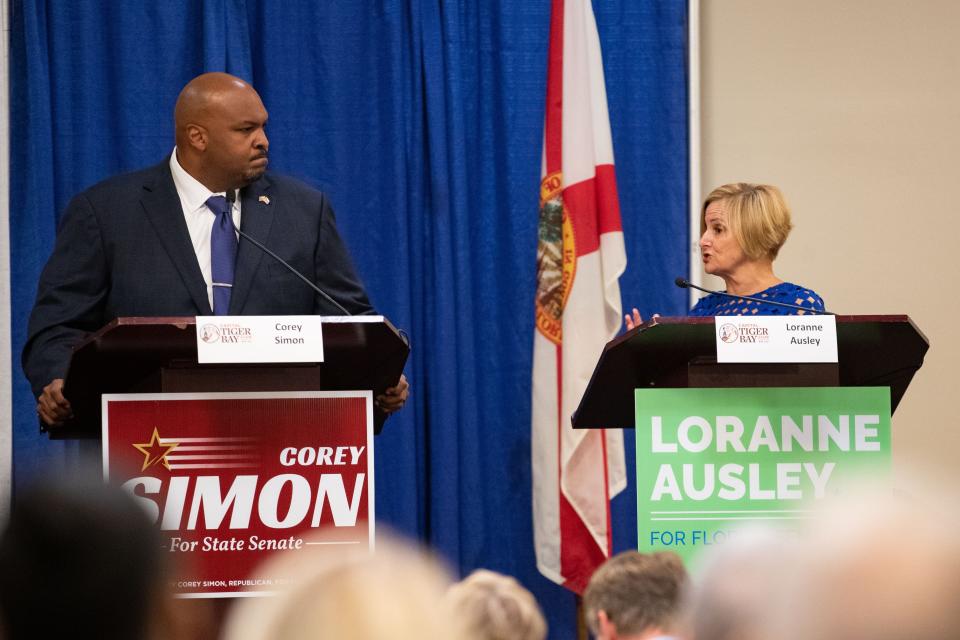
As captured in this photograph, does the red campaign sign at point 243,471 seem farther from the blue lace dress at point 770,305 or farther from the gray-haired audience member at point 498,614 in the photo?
the blue lace dress at point 770,305

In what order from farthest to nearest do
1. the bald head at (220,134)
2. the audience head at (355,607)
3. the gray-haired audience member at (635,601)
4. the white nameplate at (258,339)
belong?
the bald head at (220,134), the white nameplate at (258,339), the gray-haired audience member at (635,601), the audience head at (355,607)

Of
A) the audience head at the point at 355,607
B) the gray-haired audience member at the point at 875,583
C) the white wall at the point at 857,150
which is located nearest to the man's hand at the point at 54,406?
the audience head at the point at 355,607

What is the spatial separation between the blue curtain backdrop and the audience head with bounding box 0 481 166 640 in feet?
13.9

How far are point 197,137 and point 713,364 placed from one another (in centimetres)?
166

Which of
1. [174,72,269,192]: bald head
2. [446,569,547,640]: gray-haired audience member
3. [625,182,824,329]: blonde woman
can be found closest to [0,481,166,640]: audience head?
[446,569,547,640]: gray-haired audience member

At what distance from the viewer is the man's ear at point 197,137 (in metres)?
3.79

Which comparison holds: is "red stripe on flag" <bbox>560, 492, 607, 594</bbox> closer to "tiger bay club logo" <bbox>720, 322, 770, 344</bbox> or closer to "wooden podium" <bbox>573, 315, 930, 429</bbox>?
"wooden podium" <bbox>573, 315, 930, 429</bbox>

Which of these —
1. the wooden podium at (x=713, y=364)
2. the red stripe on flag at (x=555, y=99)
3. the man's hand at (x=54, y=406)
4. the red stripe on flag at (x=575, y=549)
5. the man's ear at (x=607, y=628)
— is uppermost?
the red stripe on flag at (x=555, y=99)

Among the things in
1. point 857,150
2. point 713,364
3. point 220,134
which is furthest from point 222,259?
point 857,150

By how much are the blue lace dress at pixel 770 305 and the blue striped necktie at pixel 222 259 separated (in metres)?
1.54

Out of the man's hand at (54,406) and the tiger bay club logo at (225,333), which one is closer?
the tiger bay club logo at (225,333)

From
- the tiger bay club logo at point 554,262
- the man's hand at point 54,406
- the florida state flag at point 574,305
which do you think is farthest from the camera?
the tiger bay club logo at point 554,262

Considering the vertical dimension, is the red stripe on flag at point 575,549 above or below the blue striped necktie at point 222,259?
below

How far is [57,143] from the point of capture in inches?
206
